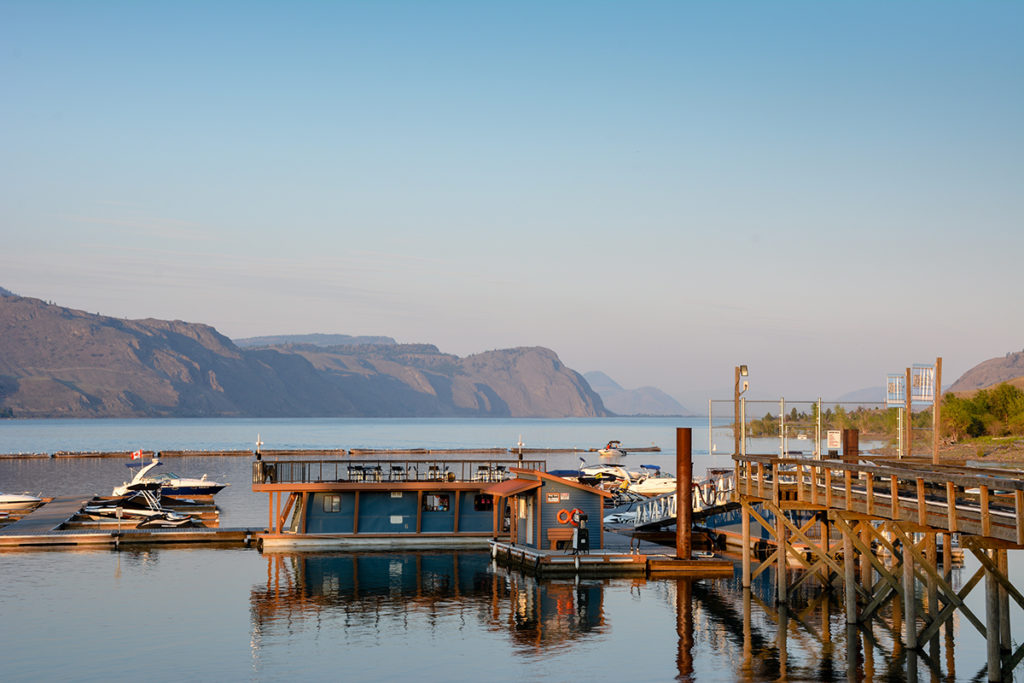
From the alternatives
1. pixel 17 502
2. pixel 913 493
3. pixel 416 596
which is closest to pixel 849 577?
pixel 913 493

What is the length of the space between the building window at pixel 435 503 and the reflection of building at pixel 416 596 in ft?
11.4

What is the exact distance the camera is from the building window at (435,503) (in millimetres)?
54094

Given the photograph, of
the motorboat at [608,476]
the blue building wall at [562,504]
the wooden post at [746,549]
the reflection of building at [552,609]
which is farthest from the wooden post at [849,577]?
the motorboat at [608,476]

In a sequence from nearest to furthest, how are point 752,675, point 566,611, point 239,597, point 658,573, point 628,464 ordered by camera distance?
point 752,675 → point 566,611 → point 239,597 → point 658,573 → point 628,464

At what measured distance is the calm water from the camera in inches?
1202

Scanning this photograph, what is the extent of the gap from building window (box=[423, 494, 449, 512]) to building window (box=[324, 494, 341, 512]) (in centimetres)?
428

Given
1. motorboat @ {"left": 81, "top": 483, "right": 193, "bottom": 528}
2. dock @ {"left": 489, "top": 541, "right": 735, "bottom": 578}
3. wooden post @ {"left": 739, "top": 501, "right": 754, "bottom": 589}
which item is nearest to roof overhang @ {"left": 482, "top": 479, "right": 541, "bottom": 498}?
dock @ {"left": 489, "top": 541, "right": 735, "bottom": 578}

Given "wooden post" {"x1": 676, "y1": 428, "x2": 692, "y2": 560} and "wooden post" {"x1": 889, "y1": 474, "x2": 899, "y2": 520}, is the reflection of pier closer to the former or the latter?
"wooden post" {"x1": 889, "y1": 474, "x2": 899, "y2": 520}

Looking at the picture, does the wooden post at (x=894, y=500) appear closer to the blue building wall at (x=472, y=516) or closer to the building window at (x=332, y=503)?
the blue building wall at (x=472, y=516)

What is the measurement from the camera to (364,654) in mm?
32219

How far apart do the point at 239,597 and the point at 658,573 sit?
17.2 metres

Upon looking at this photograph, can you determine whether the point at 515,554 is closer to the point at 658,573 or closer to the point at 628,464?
the point at 658,573

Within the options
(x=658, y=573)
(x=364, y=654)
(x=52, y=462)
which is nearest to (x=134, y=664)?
(x=364, y=654)

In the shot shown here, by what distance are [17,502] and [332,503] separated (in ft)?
112
